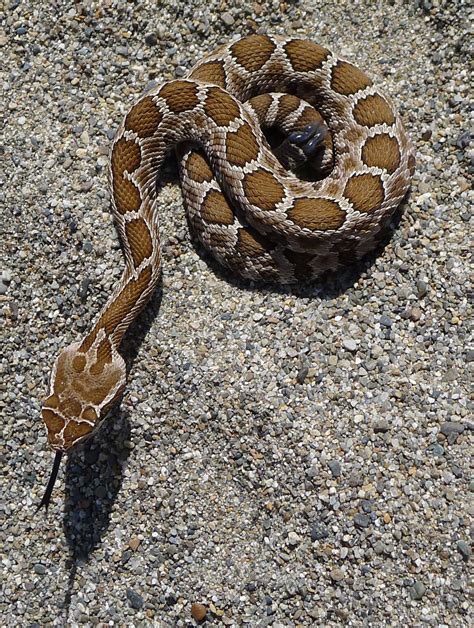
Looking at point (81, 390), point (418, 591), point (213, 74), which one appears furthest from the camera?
point (213, 74)

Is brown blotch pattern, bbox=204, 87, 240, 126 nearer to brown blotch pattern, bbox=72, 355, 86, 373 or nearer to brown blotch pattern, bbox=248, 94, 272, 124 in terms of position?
brown blotch pattern, bbox=248, 94, 272, 124

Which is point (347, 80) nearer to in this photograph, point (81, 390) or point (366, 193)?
point (366, 193)

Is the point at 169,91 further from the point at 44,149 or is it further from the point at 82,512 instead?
the point at 82,512

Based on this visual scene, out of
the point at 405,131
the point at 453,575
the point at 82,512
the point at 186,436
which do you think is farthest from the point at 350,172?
the point at 82,512

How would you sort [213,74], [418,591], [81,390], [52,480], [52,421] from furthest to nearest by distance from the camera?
1. [213,74]
2. [52,480]
3. [81,390]
4. [52,421]
5. [418,591]

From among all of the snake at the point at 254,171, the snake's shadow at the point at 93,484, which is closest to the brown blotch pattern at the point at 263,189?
the snake at the point at 254,171

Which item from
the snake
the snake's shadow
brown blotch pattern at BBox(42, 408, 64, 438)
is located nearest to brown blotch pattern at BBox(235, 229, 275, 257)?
the snake

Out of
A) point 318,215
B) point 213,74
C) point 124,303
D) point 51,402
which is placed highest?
point 213,74

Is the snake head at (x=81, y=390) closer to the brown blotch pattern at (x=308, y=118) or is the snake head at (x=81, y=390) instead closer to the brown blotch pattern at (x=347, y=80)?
the brown blotch pattern at (x=308, y=118)

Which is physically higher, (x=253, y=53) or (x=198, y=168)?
(x=253, y=53)

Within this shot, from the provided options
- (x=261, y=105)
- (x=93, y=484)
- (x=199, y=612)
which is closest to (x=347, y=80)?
(x=261, y=105)
